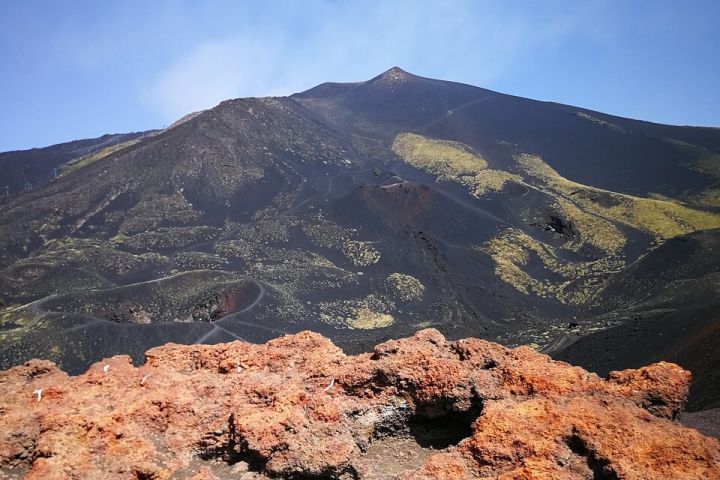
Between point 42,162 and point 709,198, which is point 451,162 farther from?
point 42,162

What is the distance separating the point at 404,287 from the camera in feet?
132

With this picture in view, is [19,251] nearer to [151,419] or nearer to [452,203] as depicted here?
[452,203]

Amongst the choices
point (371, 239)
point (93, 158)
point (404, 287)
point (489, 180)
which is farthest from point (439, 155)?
point (93, 158)

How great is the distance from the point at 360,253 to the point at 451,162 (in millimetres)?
27979

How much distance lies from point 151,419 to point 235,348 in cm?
236

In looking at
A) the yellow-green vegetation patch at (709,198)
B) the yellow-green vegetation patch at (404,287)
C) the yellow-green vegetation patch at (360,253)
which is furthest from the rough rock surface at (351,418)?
the yellow-green vegetation patch at (709,198)

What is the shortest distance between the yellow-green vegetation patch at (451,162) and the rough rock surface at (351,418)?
53370 mm

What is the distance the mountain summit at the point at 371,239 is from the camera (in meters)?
32.5

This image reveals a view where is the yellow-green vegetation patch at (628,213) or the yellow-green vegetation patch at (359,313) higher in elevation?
the yellow-green vegetation patch at (628,213)

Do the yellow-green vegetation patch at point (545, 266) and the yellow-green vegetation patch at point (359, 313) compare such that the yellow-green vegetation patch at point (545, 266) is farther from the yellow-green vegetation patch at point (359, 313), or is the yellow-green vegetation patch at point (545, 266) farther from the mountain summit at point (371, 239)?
the yellow-green vegetation patch at point (359, 313)

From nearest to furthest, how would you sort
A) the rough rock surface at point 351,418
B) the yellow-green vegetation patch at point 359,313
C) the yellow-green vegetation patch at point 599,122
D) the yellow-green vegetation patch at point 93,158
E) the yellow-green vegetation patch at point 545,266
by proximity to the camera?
the rough rock surface at point 351,418
the yellow-green vegetation patch at point 359,313
the yellow-green vegetation patch at point 545,266
the yellow-green vegetation patch at point 93,158
the yellow-green vegetation patch at point 599,122

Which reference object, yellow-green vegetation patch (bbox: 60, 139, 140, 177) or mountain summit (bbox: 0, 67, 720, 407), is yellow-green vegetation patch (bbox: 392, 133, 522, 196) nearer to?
mountain summit (bbox: 0, 67, 720, 407)

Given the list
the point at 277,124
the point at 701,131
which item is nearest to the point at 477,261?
the point at 277,124

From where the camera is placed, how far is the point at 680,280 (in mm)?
37656
